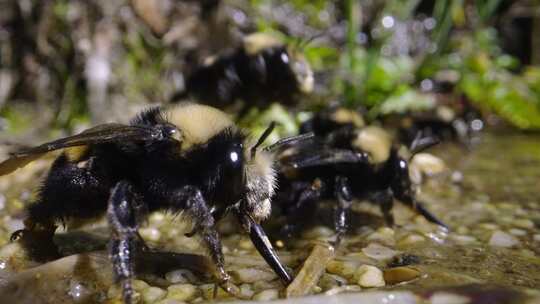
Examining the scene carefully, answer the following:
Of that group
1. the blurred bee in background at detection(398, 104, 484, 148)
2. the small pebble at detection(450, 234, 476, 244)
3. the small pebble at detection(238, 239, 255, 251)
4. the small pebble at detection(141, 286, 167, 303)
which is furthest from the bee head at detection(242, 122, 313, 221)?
the blurred bee in background at detection(398, 104, 484, 148)

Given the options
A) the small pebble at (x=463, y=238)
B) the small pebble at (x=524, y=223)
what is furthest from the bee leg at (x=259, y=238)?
the small pebble at (x=524, y=223)

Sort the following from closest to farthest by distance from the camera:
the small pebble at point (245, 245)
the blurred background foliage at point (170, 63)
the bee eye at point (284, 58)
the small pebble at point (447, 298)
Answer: the small pebble at point (447, 298) < the small pebble at point (245, 245) < the bee eye at point (284, 58) < the blurred background foliage at point (170, 63)

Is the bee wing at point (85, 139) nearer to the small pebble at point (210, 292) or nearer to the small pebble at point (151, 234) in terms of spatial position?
the small pebble at point (210, 292)

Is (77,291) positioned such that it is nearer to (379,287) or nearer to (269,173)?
(269,173)

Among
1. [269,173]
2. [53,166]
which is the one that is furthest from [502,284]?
[53,166]

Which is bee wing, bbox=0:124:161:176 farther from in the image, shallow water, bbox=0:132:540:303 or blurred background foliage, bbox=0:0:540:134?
blurred background foliage, bbox=0:0:540:134

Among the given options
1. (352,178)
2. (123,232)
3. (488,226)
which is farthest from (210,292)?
(488,226)

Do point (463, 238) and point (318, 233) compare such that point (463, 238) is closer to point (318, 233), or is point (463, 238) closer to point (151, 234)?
point (318, 233)
